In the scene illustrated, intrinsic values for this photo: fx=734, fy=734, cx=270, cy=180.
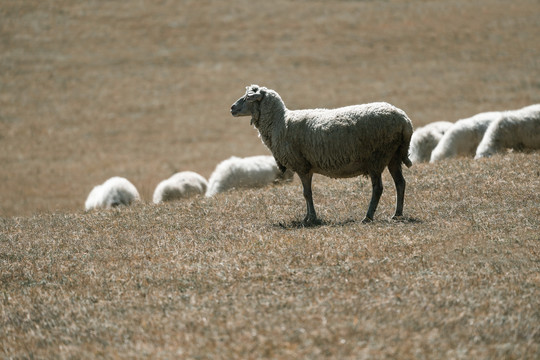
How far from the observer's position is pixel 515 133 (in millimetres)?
18312

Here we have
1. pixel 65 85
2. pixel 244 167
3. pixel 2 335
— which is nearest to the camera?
pixel 2 335

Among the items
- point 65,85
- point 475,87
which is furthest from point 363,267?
point 65,85

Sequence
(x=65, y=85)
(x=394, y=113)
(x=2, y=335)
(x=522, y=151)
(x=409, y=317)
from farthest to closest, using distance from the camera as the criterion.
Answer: (x=65, y=85)
(x=522, y=151)
(x=394, y=113)
(x=2, y=335)
(x=409, y=317)

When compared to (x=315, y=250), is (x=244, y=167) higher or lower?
lower

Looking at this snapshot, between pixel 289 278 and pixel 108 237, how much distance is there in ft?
14.2

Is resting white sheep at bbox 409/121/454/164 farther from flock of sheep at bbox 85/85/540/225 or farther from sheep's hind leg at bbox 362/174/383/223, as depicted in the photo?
sheep's hind leg at bbox 362/174/383/223

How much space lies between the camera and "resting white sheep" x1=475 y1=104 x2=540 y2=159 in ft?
59.9

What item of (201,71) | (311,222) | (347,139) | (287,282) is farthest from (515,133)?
(201,71)

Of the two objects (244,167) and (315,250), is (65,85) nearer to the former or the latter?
(244,167)

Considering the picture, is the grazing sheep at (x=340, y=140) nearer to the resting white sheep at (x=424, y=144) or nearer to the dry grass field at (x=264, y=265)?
the dry grass field at (x=264, y=265)

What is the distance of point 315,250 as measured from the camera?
9406 millimetres

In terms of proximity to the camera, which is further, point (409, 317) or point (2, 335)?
point (2, 335)

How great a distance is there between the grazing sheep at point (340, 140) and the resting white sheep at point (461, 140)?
8792 millimetres

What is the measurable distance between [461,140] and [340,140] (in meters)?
9.73
